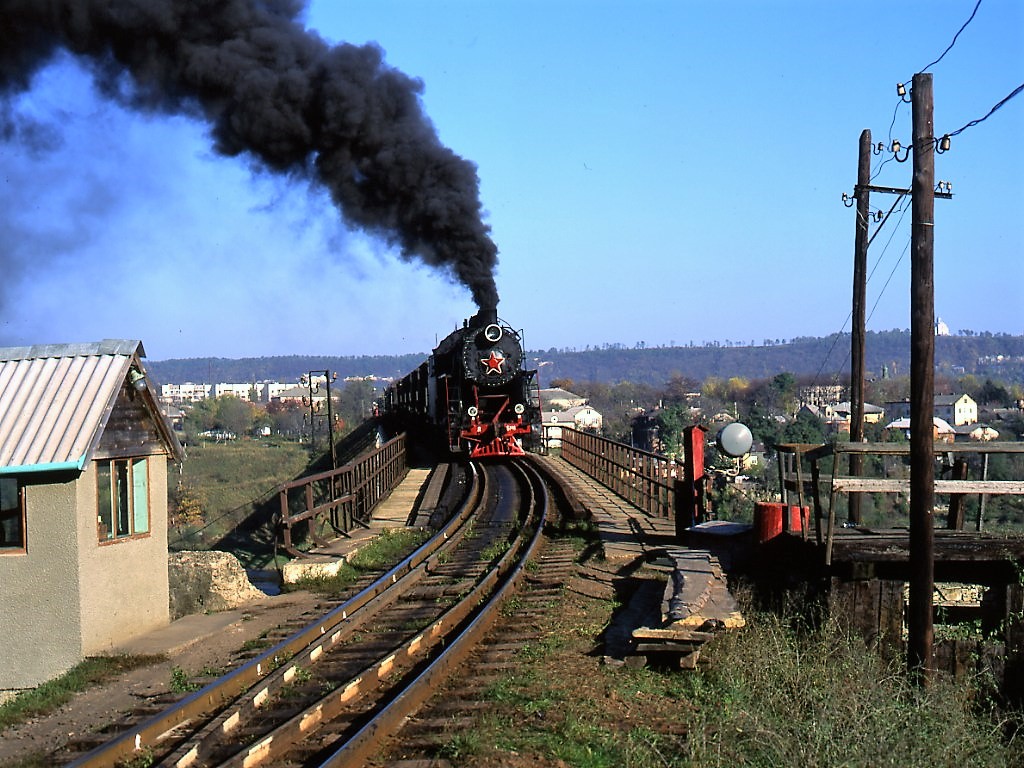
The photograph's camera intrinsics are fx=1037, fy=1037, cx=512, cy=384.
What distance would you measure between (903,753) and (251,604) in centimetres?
789

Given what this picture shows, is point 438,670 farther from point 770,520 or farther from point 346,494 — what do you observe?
point 346,494

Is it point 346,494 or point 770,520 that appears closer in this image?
point 770,520

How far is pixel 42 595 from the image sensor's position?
9.98m

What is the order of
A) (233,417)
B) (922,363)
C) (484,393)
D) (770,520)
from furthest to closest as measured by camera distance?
(233,417)
(484,393)
(770,520)
(922,363)

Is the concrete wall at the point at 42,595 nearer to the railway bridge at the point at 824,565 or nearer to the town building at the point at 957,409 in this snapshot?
the railway bridge at the point at 824,565

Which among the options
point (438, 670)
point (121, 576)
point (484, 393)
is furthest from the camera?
point (484, 393)

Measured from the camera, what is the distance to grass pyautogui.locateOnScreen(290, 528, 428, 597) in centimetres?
1298

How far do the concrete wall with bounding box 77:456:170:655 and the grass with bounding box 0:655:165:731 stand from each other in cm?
46

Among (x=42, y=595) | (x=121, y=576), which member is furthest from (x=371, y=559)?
(x=42, y=595)

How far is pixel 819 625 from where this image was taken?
1013cm

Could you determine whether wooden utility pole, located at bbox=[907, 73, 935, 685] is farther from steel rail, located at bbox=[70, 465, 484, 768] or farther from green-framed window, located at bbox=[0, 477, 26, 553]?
green-framed window, located at bbox=[0, 477, 26, 553]

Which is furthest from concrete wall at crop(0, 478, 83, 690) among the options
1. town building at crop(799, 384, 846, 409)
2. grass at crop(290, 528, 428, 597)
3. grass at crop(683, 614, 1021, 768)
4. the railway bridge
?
town building at crop(799, 384, 846, 409)

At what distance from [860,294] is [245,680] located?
12721 millimetres

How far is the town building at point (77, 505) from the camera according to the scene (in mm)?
9914
